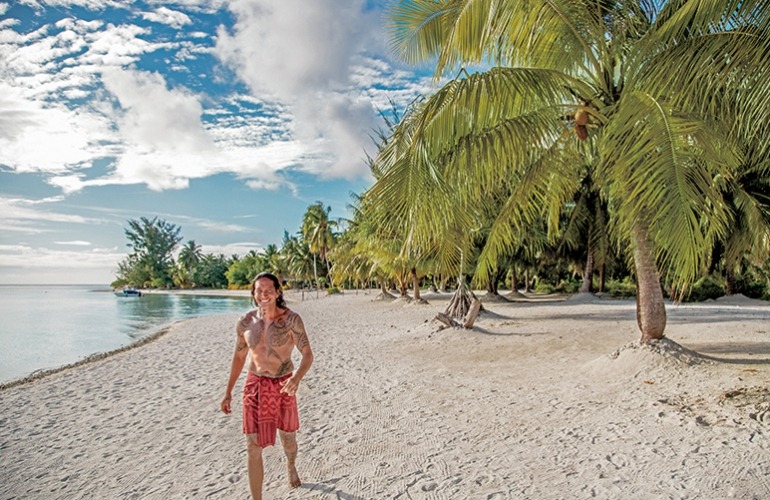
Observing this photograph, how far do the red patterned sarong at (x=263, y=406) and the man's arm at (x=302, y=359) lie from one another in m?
0.08

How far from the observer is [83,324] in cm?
2988

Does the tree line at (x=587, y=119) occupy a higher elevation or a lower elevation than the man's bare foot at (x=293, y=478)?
higher

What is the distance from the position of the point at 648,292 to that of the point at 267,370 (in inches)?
234

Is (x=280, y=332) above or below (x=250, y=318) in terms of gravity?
below

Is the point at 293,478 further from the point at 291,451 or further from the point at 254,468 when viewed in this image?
the point at 254,468

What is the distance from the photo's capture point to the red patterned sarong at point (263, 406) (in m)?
3.34

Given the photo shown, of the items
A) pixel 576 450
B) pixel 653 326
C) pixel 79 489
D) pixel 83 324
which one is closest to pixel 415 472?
pixel 576 450

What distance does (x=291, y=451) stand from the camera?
3.76m

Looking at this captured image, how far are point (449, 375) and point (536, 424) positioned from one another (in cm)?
285

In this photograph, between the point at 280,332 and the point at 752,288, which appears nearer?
the point at 280,332

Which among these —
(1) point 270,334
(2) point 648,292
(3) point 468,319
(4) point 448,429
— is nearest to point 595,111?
(2) point 648,292

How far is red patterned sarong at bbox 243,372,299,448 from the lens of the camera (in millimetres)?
3344

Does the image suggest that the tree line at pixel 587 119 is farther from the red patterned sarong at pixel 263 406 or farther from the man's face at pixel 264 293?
the red patterned sarong at pixel 263 406

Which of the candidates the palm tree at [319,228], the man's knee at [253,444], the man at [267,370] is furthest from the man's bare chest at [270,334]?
the palm tree at [319,228]
